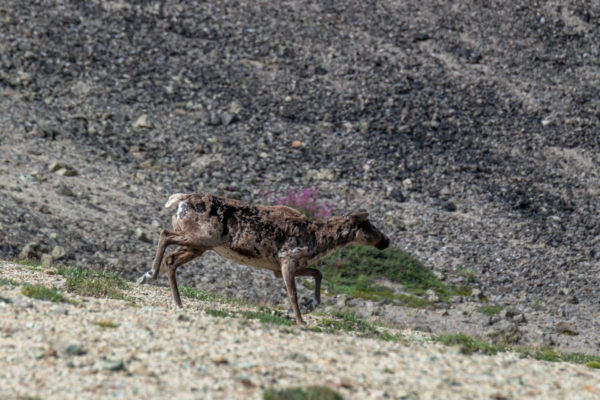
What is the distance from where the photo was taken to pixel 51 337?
9.10 m

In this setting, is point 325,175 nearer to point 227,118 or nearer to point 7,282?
point 227,118

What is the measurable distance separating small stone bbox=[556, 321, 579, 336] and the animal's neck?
21.2 ft

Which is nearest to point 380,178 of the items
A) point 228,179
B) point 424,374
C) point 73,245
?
point 228,179

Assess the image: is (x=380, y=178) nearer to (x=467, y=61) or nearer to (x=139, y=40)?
(x=467, y=61)

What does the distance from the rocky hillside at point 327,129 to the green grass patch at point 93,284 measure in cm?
236

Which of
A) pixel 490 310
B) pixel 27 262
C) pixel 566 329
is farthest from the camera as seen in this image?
pixel 490 310

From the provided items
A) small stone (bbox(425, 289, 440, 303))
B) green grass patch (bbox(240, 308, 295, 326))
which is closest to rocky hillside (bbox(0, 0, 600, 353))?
small stone (bbox(425, 289, 440, 303))

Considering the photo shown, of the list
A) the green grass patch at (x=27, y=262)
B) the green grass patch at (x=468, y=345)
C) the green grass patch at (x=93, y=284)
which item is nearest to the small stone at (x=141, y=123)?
the green grass patch at (x=27, y=262)

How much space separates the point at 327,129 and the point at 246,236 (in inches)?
548

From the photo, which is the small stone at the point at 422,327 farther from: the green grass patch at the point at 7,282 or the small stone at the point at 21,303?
the small stone at the point at 21,303

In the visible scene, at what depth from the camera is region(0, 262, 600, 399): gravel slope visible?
7938 mm

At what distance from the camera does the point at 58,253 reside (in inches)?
674

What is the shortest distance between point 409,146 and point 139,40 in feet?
33.3

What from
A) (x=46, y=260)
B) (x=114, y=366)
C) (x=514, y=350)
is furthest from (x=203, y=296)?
(x=114, y=366)
